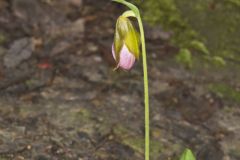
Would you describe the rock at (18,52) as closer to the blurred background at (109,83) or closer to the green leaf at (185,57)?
the blurred background at (109,83)

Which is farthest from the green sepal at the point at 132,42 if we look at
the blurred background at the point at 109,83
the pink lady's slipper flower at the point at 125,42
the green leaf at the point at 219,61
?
the green leaf at the point at 219,61

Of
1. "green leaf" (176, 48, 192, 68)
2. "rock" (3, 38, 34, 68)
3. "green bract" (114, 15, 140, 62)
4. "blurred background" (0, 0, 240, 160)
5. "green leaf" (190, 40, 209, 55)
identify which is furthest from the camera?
"green leaf" (190, 40, 209, 55)

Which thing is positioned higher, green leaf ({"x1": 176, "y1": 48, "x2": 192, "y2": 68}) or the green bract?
the green bract

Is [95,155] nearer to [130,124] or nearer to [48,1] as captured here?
[130,124]

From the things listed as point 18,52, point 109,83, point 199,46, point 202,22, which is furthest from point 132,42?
point 202,22

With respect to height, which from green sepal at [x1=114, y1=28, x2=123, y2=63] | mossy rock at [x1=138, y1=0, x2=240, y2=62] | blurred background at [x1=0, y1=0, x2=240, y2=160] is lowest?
blurred background at [x1=0, y1=0, x2=240, y2=160]

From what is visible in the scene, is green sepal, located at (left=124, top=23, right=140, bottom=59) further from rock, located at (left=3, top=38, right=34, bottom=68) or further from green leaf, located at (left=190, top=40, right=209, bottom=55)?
green leaf, located at (left=190, top=40, right=209, bottom=55)

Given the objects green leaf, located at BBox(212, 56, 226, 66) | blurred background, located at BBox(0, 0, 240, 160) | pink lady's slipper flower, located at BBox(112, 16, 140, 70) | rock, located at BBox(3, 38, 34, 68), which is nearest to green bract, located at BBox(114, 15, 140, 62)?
pink lady's slipper flower, located at BBox(112, 16, 140, 70)

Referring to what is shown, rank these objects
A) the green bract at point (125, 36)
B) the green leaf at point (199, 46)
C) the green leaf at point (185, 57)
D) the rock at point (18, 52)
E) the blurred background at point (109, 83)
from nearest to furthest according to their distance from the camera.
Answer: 1. the green bract at point (125, 36)
2. the blurred background at point (109, 83)
3. the rock at point (18, 52)
4. the green leaf at point (185, 57)
5. the green leaf at point (199, 46)
